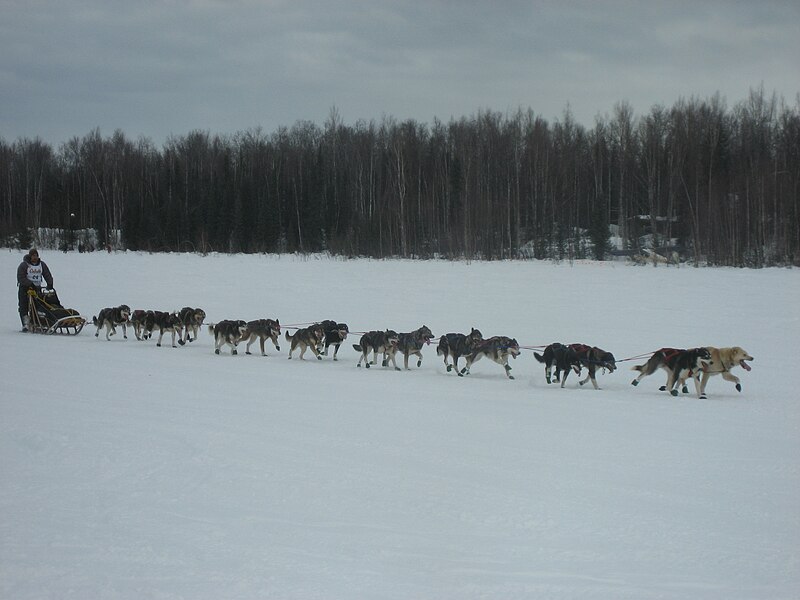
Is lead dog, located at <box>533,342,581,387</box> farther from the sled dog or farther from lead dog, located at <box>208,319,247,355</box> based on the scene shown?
lead dog, located at <box>208,319,247,355</box>

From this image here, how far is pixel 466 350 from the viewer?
42.5ft

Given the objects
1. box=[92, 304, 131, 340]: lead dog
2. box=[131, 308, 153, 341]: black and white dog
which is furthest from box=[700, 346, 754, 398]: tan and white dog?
box=[92, 304, 131, 340]: lead dog

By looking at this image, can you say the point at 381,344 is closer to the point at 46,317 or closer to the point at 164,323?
the point at 164,323

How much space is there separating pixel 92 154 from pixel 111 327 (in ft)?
170

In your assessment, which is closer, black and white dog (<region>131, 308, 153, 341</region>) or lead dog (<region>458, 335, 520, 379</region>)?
lead dog (<region>458, 335, 520, 379</region>)

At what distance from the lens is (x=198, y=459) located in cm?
650

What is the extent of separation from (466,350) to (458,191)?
1403 inches

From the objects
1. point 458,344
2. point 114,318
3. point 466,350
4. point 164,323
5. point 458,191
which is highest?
point 458,191

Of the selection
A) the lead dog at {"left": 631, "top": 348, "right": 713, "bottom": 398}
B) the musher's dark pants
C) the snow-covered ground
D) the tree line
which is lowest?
the snow-covered ground

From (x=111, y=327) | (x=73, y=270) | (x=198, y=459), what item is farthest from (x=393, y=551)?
(x=73, y=270)

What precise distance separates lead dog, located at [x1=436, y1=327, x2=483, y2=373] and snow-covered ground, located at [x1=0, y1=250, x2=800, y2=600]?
1.51 ft

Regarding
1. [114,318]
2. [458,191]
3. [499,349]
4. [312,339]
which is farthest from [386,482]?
[458,191]

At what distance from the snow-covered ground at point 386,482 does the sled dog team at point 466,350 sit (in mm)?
425

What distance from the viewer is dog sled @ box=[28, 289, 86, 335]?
18.8m
